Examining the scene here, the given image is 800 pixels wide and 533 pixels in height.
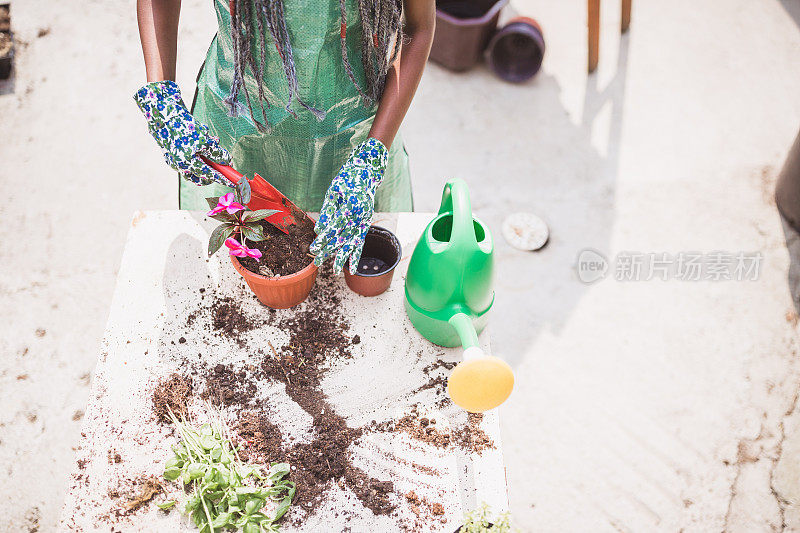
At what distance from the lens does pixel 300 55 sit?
1.14m

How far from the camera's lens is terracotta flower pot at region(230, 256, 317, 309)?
44.4 inches

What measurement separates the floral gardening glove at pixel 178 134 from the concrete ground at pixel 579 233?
1243 mm

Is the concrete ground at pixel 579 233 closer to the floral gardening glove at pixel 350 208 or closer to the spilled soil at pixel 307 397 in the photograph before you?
the spilled soil at pixel 307 397

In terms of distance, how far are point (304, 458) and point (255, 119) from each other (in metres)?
0.73

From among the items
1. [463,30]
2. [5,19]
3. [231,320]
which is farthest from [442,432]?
[5,19]

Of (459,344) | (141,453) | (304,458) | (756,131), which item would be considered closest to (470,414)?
(459,344)

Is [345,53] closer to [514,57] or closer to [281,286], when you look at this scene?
[281,286]

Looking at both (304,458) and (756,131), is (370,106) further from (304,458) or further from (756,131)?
(756,131)

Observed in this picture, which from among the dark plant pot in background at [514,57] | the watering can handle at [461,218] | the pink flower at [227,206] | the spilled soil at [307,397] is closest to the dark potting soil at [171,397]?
the spilled soil at [307,397]

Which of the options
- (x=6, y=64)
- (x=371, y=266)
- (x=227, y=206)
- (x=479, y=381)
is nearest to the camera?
(x=479, y=381)

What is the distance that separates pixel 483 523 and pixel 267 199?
741 mm

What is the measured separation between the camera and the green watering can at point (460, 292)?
3.15ft

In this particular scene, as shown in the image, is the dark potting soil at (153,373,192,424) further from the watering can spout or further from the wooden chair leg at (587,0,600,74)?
the wooden chair leg at (587,0,600,74)

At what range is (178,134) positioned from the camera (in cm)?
116
